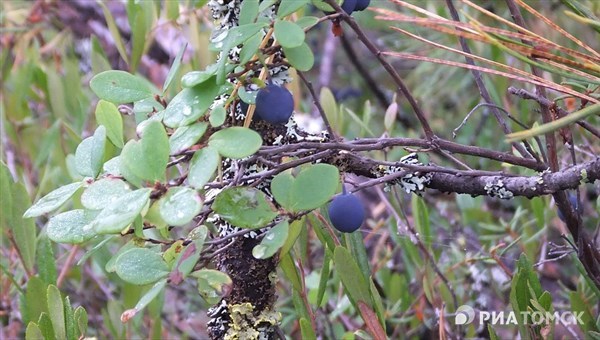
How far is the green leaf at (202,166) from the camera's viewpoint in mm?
544

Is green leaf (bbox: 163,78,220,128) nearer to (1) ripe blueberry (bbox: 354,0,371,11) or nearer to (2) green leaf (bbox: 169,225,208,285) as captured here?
(2) green leaf (bbox: 169,225,208,285)

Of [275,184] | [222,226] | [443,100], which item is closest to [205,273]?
[275,184]

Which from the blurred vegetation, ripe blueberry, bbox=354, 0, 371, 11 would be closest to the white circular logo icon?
the blurred vegetation

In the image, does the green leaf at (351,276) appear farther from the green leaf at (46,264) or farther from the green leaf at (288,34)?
the green leaf at (46,264)

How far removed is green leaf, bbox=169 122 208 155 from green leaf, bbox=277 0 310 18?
11 cm

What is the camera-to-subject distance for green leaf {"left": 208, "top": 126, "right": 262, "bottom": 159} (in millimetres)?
559

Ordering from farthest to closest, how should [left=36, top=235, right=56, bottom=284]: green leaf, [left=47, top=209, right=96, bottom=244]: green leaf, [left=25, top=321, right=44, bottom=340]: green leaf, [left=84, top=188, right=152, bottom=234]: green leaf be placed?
[left=36, top=235, right=56, bottom=284]: green leaf → [left=25, top=321, right=44, bottom=340]: green leaf → [left=47, top=209, right=96, bottom=244]: green leaf → [left=84, top=188, right=152, bottom=234]: green leaf

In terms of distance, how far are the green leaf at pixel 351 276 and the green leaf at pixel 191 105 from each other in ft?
0.79

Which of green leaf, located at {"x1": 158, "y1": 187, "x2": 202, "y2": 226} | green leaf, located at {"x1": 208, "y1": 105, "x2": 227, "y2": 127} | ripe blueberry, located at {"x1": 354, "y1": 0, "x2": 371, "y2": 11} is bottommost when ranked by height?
green leaf, located at {"x1": 158, "y1": 187, "x2": 202, "y2": 226}

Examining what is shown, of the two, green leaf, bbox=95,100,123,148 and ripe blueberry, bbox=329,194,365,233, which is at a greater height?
green leaf, bbox=95,100,123,148

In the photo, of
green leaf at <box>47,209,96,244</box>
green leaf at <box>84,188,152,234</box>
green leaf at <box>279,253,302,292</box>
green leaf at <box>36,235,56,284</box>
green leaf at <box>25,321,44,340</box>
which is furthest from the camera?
green leaf at <box>36,235,56,284</box>

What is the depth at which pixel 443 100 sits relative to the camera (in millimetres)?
2408

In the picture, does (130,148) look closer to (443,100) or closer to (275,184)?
(275,184)

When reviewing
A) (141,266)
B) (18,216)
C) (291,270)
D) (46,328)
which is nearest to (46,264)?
(18,216)
